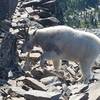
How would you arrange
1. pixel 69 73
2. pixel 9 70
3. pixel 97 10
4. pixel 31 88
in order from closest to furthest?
pixel 31 88 → pixel 9 70 → pixel 69 73 → pixel 97 10

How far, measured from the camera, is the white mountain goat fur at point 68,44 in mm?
12328

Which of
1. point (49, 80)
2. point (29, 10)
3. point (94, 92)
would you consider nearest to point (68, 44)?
point (49, 80)

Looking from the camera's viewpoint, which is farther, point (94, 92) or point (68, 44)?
point (68, 44)

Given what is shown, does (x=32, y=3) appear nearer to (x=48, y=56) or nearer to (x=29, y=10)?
(x=29, y=10)

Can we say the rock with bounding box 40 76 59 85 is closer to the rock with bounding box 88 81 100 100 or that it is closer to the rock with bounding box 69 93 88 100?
the rock with bounding box 88 81 100 100

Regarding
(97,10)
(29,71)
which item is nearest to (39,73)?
(29,71)

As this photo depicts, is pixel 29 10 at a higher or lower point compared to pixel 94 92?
higher

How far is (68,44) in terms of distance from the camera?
40.9 ft

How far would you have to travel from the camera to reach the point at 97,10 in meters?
27.2

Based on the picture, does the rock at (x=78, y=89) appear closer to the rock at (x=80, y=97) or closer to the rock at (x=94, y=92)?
the rock at (x=94, y=92)

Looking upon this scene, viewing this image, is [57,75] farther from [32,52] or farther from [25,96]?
[25,96]

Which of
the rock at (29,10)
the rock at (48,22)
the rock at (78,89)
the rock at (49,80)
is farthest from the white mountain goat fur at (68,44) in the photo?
the rock at (29,10)

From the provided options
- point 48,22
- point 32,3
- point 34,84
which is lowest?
point 34,84

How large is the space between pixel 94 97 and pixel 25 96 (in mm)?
1499
